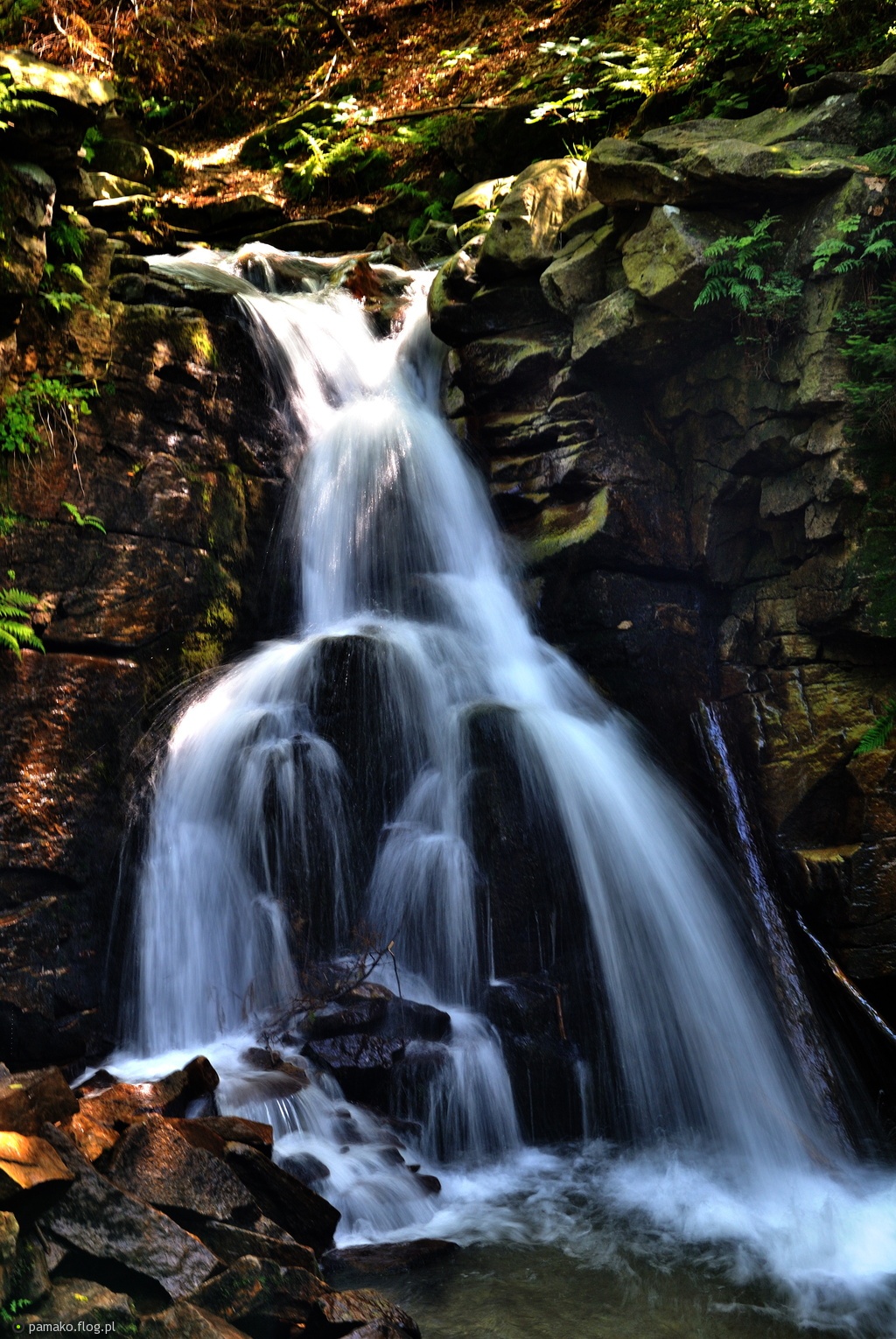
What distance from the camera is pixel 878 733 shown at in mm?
5938

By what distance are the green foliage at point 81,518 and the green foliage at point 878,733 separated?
17.7 feet

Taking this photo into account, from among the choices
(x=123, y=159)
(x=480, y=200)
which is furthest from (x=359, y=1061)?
(x=123, y=159)

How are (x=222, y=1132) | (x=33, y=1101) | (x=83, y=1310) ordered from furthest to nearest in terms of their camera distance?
(x=222, y=1132)
(x=33, y=1101)
(x=83, y=1310)

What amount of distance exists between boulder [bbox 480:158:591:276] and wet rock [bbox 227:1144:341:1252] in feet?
24.1

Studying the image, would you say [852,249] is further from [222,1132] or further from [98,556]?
[222,1132]

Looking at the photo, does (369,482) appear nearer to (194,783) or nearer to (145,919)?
(194,783)

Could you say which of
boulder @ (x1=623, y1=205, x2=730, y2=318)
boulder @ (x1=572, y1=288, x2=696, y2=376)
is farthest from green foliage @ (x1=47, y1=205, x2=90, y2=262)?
boulder @ (x1=623, y1=205, x2=730, y2=318)

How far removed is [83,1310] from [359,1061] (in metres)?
2.11

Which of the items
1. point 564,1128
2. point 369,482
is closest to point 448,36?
point 369,482

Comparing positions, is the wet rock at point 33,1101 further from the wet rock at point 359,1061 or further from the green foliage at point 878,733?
the green foliage at point 878,733

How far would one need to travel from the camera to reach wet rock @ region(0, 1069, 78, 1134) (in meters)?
3.30

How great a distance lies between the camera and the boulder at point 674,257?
6863 millimetres

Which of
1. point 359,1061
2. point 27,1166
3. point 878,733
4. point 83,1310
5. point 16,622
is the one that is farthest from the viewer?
point 16,622

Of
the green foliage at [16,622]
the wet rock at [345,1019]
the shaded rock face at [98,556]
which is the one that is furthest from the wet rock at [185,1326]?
the green foliage at [16,622]
